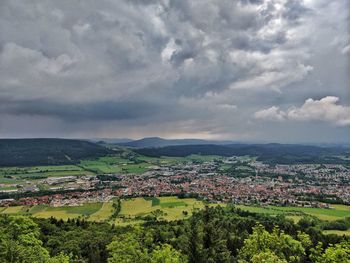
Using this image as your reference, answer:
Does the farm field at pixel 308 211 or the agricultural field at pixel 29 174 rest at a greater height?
the agricultural field at pixel 29 174

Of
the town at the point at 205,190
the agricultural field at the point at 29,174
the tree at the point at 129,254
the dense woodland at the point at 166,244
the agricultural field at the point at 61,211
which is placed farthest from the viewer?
the agricultural field at the point at 29,174

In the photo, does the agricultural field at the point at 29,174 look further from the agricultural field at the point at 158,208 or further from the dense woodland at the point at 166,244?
the dense woodland at the point at 166,244

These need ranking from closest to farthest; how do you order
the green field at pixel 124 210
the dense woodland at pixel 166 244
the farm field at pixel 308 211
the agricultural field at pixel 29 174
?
the dense woodland at pixel 166 244
the farm field at pixel 308 211
the green field at pixel 124 210
the agricultural field at pixel 29 174

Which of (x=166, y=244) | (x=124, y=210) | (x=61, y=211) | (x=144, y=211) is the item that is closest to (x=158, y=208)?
(x=144, y=211)

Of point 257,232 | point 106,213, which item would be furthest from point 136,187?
point 257,232

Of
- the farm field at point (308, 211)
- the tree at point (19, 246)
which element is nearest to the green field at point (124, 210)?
the farm field at point (308, 211)

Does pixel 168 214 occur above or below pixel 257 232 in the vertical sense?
below

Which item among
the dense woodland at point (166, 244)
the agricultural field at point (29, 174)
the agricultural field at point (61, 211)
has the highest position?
the dense woodland at point (166, 244)

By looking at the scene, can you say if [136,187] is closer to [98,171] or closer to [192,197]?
[192,197]

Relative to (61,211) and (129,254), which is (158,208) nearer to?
(61,211)
